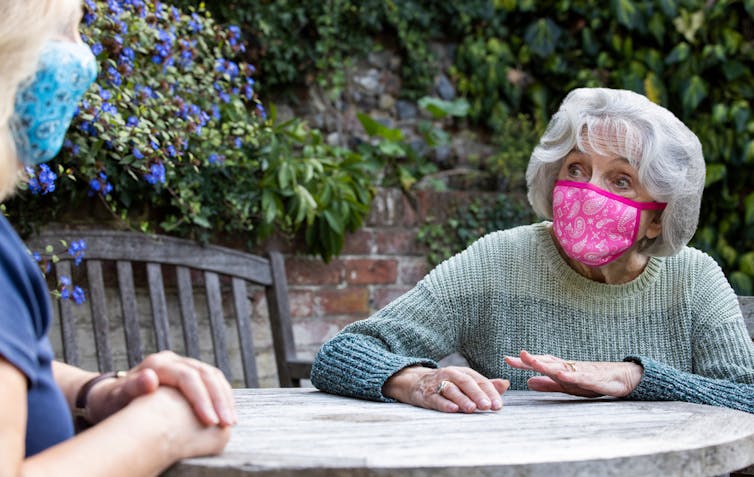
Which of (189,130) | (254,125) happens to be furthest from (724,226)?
(189,130)

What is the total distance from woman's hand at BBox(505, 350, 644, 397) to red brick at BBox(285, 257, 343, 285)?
1847 millimetres

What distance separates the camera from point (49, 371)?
43.4 inches

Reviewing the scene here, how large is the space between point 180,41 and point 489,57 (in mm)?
1716

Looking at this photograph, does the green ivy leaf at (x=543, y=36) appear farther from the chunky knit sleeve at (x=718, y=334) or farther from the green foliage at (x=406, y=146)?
the chunky knit sleeve at (x=718, y=334)

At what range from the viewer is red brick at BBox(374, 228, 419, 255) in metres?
3.87

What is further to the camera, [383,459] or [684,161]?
[684,161]

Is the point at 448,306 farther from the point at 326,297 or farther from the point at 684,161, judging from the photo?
the point at 326,297

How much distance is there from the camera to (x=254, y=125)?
3.37 m

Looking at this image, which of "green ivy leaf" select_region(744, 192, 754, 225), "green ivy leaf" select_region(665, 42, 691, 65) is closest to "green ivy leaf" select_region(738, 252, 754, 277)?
"green ivy leaf" select_region(744, 192, 754, 225)

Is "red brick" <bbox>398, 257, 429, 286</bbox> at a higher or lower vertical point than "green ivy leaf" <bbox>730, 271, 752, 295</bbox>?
higher

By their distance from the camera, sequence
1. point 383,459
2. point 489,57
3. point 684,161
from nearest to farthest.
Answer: point 383,459 < point 684,161 < point 489,57

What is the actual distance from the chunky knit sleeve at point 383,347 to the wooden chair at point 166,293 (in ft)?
2.53

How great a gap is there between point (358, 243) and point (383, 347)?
67.2 inches

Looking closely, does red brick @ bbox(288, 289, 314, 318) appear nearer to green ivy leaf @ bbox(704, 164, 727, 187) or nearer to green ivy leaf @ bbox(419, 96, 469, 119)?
green ivy leaf @ bbox(419, 96, 469, 119)
